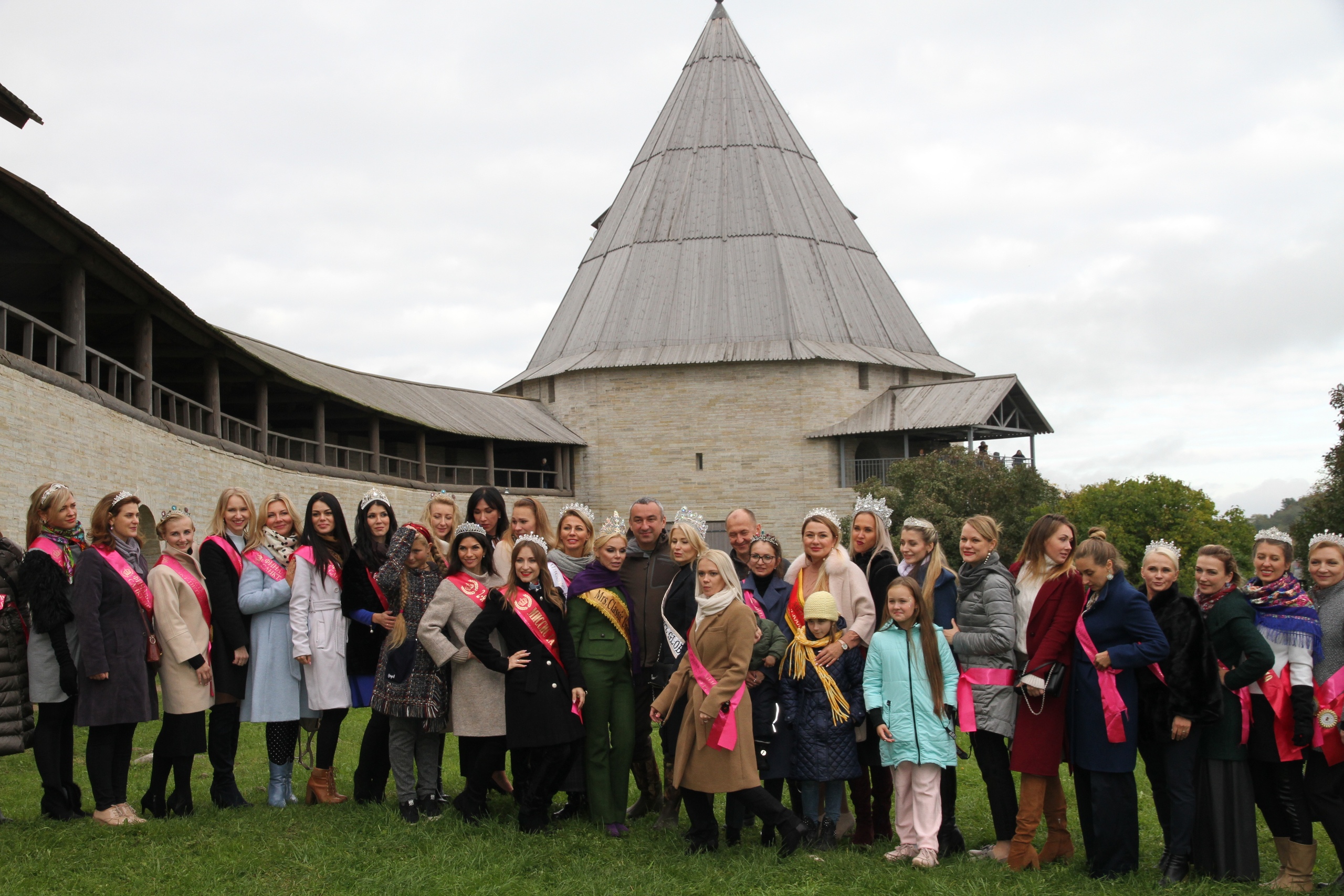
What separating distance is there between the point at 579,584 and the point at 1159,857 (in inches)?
118

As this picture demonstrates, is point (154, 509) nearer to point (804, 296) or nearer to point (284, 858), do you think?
point (284, 858)

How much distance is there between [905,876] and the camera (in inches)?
182

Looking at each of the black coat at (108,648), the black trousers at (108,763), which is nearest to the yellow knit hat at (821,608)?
the black coat at (108,648)

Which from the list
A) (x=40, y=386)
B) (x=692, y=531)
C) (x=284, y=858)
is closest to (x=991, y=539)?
(x=692, y=531)

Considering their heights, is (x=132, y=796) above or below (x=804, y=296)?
below

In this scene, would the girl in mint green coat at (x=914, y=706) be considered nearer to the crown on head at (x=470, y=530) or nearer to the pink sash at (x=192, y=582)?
the crown on head at (x=470, y=530)

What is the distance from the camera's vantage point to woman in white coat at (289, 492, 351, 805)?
5.70 meters

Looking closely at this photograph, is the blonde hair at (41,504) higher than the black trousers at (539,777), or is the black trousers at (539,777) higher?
the blonde hair at (41,504)

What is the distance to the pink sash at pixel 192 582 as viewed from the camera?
221 inches

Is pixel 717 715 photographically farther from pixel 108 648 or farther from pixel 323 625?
pixel 108 648

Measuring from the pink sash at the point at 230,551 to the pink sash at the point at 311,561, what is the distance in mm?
285

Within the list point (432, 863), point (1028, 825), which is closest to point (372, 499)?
point (432, 863)

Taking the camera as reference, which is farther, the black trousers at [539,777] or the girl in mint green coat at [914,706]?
the black trousers at [539,777]

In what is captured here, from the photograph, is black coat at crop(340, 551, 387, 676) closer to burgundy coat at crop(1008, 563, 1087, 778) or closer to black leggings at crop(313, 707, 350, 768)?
black leggings at crop(313, 707, 350, 768)
